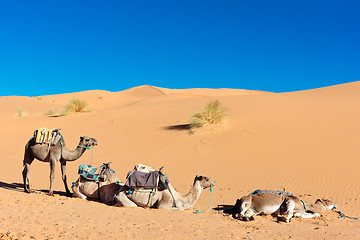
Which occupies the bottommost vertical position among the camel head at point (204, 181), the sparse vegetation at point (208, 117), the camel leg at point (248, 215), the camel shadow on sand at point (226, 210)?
the camel shadow on sand at point (226, 210)

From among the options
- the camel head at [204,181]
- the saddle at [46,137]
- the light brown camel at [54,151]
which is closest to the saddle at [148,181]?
the camel head at [204,181]

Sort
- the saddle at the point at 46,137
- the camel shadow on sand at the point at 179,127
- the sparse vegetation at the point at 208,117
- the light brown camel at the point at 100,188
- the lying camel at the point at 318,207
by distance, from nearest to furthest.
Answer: the lying camel at the point at 318,207
the light brown camel at the point at 100,188
the saddle at the point at 46,137
the sparse vegetation at the point at 208,117
the camel shadow on sand at the point at 179,127

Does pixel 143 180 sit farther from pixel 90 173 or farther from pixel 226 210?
pixel 226 210

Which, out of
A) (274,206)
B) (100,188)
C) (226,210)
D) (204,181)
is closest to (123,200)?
(100,188)

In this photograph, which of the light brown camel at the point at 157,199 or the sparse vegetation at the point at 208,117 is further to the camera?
the sparse vegetation at the point at 208,117

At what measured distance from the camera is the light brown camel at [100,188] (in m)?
7.30

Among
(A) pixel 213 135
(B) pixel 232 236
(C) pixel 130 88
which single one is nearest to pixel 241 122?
(A) pixel 213 135

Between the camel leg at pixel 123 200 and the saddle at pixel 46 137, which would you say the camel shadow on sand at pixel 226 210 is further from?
the saddle at pixel 46 137

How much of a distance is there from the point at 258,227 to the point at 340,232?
4.67ft

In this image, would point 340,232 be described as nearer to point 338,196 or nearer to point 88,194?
point 338,196

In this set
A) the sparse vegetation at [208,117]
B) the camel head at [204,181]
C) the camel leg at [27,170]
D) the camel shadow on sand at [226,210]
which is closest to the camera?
the camel shadow on sand at [226,210]

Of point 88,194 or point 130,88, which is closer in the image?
point 88,194

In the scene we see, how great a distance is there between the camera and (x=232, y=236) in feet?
16.8

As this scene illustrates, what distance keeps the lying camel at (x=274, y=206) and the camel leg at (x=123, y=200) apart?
2322 millimetres
